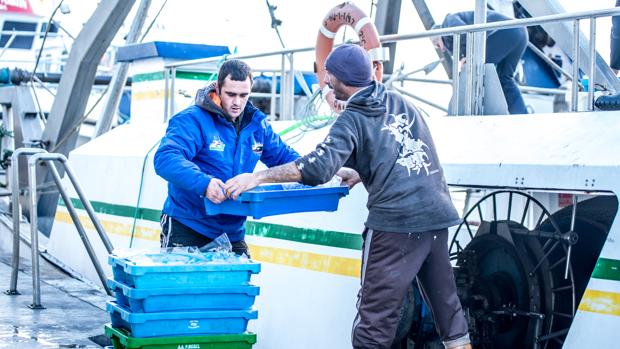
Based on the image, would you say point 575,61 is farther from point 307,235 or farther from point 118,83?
point 118,83

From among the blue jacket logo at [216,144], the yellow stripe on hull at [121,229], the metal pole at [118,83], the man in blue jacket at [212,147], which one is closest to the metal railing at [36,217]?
the yellow stripe on hull at [121,229]

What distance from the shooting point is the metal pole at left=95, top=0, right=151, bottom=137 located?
12016 mm

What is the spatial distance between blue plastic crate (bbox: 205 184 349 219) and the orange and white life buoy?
164 centimetres

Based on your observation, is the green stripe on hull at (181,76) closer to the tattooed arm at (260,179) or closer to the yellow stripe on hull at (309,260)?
the yellow stripe on hull at (309,260)

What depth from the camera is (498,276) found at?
227 inches

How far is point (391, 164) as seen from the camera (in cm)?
476

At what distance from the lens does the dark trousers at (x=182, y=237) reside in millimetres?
5473

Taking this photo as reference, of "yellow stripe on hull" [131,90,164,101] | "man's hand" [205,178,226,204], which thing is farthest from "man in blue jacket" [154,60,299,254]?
"yellow stripe on hull" [131,90,164,101]

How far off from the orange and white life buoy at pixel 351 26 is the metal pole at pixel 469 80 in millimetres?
674

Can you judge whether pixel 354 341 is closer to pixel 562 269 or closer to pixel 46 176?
pixel 562 269

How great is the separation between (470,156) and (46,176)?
→ 8126 millimetres

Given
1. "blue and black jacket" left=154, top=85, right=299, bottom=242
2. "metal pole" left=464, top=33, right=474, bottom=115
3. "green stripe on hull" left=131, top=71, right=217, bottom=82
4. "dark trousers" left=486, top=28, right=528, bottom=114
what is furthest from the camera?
"green stripe on hull" left=131, top=71, right=217, bottom=82

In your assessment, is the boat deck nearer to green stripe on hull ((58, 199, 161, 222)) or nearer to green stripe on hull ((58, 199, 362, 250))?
green stripe on hull ((58, 199, 161, 222))

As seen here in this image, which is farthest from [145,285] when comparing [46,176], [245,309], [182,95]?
[46,176]
